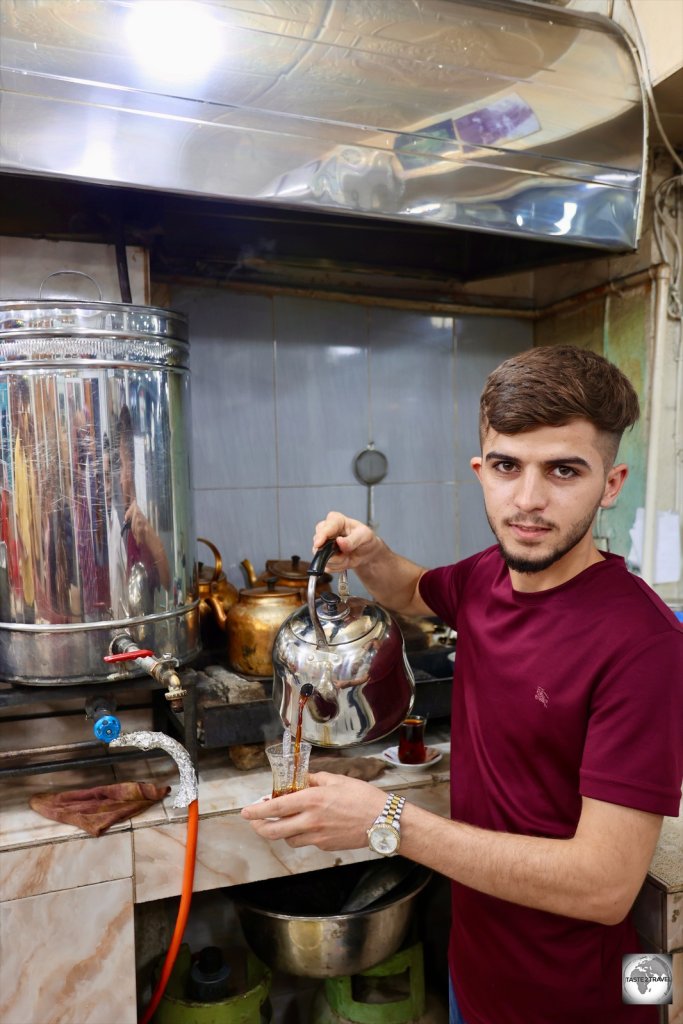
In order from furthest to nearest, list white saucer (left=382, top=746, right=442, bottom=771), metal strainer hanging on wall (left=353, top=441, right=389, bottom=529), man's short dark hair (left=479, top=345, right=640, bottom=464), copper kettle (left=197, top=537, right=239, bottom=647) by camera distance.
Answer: metal strainer hanging on wall (left=353, top=441, right=389, bottom=529), copper kettle (left=197, top=537, right=239, bottom=647), white saucer (left=382, top=746, right=442, bottom=771), man's short dark hair (left=479, top=345, right=640, bottom=464)

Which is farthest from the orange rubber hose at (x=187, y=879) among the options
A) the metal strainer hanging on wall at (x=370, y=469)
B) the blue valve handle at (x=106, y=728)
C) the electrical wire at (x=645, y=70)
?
the electrical wire at (x=645, y=70)

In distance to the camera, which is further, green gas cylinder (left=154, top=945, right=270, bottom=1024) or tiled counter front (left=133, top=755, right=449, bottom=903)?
green gas cylinder (left=154, top=945, right=270, bottom=1024)

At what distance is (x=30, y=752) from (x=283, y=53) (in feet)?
5.51

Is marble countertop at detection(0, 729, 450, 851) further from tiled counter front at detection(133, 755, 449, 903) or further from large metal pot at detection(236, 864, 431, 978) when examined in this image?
large metal pot at detection(236, 864, 431, 978)

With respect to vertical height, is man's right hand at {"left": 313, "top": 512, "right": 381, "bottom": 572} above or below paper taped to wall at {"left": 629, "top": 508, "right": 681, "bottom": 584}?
above

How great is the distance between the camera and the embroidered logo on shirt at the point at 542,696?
116 cm

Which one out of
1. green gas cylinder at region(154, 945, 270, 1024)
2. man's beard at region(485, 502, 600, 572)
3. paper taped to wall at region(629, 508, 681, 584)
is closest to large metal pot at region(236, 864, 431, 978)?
green gas cylinder at region(154, 945, 270, 1024)

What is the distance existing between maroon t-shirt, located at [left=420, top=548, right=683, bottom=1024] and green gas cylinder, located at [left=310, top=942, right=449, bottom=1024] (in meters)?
0.57

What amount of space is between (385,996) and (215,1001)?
45cm

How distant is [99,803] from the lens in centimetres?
154

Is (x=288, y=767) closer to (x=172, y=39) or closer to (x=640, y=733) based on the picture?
(x=640, y=733)

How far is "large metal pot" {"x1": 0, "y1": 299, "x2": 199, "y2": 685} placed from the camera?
1433 millimetres

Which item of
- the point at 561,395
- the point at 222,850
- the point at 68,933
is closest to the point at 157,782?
the point at 222,850

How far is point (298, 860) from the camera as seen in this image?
160 cm
